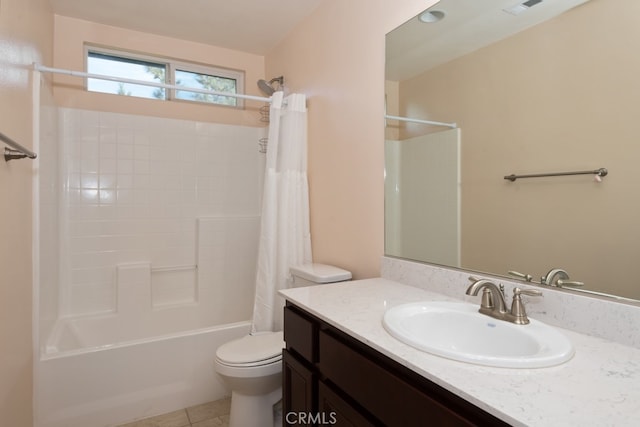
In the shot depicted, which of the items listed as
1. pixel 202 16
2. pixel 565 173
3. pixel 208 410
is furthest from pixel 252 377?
pixel 202 16

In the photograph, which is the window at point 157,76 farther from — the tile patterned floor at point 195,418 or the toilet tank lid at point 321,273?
the tile patterned floor at point 195,418

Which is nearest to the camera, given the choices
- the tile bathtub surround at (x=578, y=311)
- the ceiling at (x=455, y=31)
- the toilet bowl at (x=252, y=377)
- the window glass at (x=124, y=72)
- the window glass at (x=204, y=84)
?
the tile bathtub surround at (x=578, y=311)

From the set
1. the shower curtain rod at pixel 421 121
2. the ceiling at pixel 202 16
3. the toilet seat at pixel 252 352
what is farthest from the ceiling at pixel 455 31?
the toilet seat at pixel 252 352

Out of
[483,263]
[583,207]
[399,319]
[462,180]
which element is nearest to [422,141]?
[462,180]

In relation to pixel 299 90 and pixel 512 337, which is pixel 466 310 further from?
pixel 299 90

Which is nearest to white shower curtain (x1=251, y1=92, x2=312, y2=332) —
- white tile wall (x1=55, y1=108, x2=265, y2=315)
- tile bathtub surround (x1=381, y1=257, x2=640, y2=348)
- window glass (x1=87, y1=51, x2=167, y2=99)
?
white tile wall (x1=55, y1=108, x2=265, y2=315)

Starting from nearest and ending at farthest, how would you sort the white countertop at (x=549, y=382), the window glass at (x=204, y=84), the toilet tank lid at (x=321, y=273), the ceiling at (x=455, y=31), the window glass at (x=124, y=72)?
the white countertop at (x=549, y=382), the ceiling at (x=455, y=31), the toilet tank lid at (x=321, y=273), the window glass at (x=124, y=72), the window glass at (x=204, y=84)

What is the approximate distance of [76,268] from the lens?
7.97ft

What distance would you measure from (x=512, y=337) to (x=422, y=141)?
887 millimetres

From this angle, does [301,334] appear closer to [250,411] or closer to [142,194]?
[250,411]

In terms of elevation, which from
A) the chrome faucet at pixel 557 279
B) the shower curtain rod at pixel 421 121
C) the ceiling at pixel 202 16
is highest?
the ceiling at pixel 202 16

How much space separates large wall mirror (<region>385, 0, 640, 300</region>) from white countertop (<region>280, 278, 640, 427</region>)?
0.76ft

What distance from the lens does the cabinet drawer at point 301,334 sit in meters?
1.18

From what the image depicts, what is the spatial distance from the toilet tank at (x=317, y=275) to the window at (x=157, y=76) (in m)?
1.51
